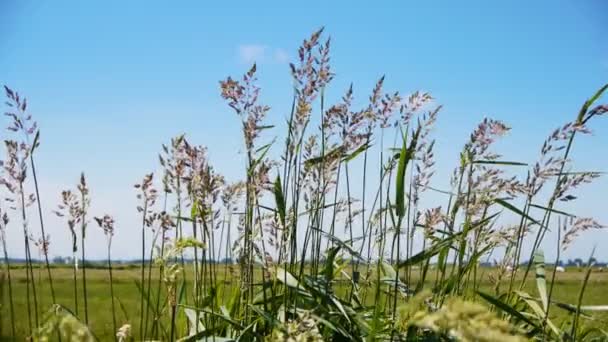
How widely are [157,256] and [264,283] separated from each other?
0.97 metres

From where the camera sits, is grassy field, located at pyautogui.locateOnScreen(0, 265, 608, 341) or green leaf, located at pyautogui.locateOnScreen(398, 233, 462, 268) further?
grassy field, located at pyautogui.locateOnScreen(0, 265, 608, 341)

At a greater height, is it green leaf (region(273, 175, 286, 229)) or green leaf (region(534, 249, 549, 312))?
green leaf (region(273, 175, 286, 229))

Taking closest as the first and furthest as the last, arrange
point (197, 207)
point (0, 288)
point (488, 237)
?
point (0, 288)
point (197, 207)
point (488, 237)

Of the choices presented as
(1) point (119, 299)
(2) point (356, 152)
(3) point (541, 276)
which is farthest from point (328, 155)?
(1) point (119, 299)

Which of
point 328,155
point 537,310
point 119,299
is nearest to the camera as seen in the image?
point 328,155

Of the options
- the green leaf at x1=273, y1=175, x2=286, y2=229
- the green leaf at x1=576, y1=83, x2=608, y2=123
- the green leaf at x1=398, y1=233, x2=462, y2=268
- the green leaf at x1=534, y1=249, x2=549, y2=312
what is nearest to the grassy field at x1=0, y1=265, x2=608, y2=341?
the green leaf at x1=534, y1=249, x2=549, y2=312

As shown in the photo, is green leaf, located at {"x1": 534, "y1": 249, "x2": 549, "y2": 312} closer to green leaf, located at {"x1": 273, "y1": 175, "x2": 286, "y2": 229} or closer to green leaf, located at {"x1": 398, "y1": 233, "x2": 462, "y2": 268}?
green leaf, located at {"x1": 398, "y1": 233, "x2": 462, "y2": 268}

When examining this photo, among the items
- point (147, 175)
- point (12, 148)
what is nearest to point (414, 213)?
point (147, 175)

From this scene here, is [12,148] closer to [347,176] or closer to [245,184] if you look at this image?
[245,184]

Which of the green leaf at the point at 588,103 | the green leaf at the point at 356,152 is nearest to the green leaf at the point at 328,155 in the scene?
the green leaf at the point at 356,152

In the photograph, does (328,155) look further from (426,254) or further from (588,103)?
(588,103)

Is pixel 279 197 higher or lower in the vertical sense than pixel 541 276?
higher

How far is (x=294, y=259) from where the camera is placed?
9.15ft

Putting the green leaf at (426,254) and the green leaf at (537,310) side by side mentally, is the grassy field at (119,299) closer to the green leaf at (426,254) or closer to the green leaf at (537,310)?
the green leaf at (537,310)
